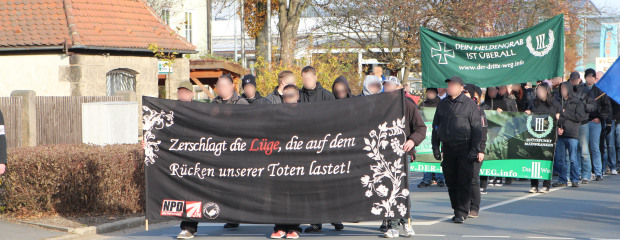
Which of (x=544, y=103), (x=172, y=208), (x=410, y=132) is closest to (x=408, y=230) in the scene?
(x=410, y=132)

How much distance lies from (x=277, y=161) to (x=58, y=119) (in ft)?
33.0

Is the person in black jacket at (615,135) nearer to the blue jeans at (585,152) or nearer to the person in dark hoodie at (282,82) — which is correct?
the blue jeans at (585,152)

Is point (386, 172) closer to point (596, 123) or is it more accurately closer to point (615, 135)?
point (596, 123)

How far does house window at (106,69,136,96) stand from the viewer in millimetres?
21094

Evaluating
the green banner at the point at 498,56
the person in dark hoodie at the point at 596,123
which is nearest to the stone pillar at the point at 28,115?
the green banner at the point at 498,56

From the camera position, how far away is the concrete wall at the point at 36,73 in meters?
19.6

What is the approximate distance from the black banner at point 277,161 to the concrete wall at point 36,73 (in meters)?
11.8

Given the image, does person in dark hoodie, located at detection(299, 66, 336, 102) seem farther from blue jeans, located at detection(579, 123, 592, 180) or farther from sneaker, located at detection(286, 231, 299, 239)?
blue jeans, located at detection(579, 123, 592, 180)

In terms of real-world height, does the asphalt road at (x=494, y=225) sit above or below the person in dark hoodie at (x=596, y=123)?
below

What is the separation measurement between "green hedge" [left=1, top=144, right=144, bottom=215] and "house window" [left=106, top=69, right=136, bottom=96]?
35.1ft

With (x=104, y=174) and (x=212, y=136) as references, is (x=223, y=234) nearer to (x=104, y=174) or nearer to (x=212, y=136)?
(x=212, y=136)

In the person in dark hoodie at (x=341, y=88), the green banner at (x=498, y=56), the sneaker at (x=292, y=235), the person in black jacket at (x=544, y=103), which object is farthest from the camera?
the person in black jacket at (x=544, y=103)

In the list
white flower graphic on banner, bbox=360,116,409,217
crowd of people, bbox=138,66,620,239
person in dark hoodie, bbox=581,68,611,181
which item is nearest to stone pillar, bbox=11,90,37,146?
crowd of people, bbox=138,66,620,239

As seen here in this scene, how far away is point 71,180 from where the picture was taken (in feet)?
33.5
